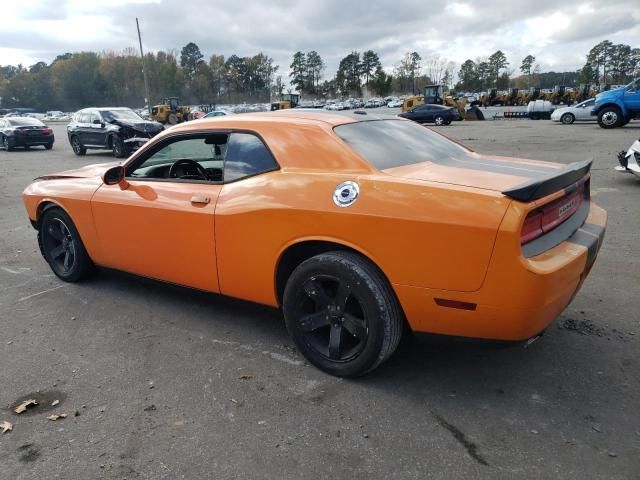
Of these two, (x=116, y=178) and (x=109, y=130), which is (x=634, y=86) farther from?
(x=116, y=178)

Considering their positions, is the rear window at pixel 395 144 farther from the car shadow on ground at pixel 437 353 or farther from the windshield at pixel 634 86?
the windshield at pixel 634 86

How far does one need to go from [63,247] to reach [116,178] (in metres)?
1.26

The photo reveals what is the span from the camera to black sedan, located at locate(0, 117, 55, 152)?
66.9ft

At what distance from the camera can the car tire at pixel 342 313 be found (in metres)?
2.72

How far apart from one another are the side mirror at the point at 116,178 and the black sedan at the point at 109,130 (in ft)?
43.2

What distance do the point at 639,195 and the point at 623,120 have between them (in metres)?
17.1

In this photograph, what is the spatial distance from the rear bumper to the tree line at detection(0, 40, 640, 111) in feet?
375

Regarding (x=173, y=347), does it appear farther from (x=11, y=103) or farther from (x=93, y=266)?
(x=11, y=103)

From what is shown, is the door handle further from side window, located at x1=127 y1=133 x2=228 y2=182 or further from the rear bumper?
the rear bumper

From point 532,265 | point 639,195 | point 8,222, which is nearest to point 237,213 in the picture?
point 532,265

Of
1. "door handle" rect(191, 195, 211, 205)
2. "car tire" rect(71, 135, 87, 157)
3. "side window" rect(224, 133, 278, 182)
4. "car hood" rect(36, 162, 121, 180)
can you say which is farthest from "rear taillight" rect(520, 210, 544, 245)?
"car tire" rect(71, 135, 87, 157)

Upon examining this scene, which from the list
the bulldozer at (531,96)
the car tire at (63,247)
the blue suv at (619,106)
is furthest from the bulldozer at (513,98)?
the car tire at (63,247)

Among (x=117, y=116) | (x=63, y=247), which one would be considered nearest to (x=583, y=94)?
(x=117, y=116)

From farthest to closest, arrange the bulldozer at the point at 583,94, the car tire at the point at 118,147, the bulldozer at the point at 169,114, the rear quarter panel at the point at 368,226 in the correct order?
1. the bulldozer at the point at 583,94
2. the bulldozer at the point at 169,114
3. the car tire at the point at 118,147
4. the rear quarter panel at the point at 368,226
